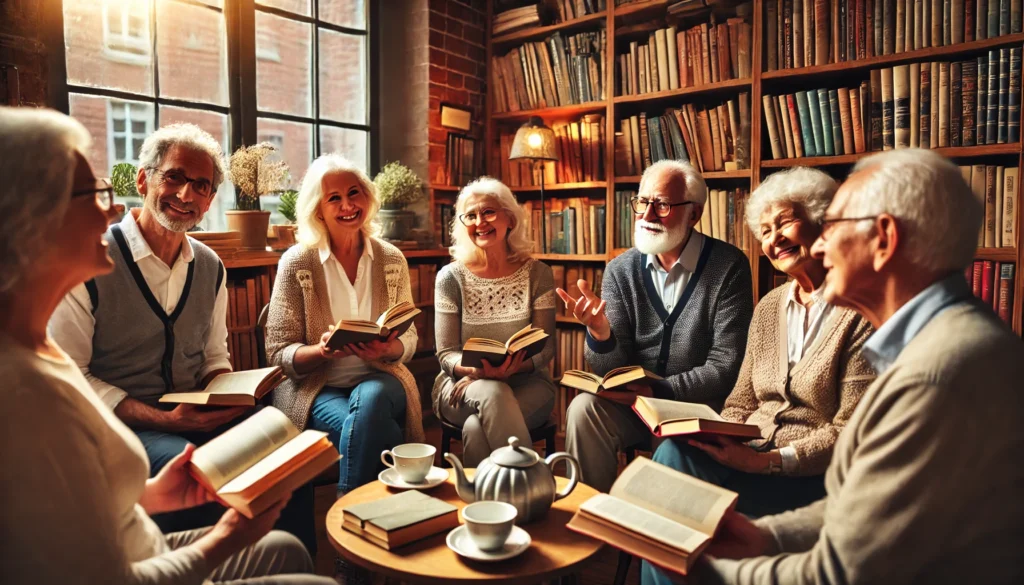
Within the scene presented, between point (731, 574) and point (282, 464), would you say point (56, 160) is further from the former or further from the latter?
point (731, 574)

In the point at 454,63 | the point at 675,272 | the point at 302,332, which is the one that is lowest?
the point at 302,332

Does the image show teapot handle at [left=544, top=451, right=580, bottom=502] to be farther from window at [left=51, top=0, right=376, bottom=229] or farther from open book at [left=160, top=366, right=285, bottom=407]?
window at [left=51, top=0, right=376, bottom=229]

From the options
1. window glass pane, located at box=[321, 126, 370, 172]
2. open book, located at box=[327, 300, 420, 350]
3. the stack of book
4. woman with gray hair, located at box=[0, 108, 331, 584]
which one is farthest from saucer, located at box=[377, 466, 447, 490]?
the stack of book

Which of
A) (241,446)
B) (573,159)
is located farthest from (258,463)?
(573,159)

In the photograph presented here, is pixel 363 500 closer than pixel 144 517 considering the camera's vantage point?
No

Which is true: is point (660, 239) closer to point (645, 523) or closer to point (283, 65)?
point (645, 523)

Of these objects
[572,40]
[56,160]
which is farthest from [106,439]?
[572,40]

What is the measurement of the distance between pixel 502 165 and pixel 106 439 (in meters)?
3.23

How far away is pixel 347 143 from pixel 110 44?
4.12 ft

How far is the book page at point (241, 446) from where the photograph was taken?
1.24 meters

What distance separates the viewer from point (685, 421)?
1.62 metres

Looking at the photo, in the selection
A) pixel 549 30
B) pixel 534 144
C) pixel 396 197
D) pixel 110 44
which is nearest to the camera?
pixel 110 44

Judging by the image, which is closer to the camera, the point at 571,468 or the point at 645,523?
the point at 645,523

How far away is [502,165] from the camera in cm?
401
